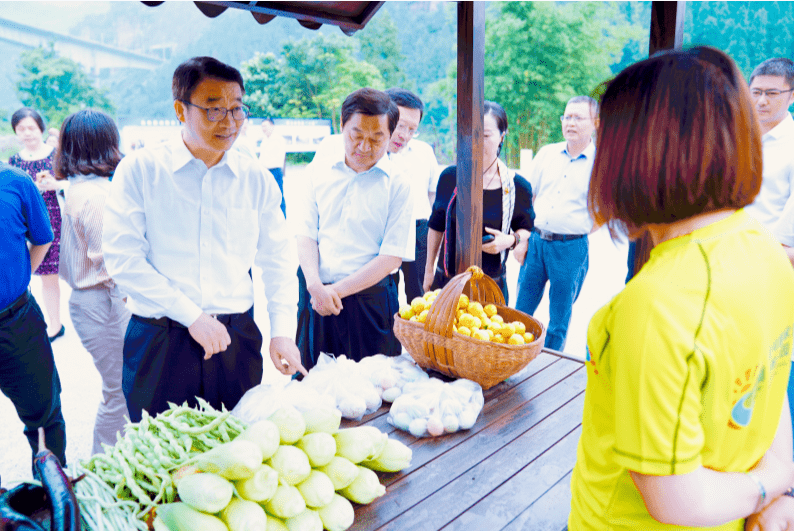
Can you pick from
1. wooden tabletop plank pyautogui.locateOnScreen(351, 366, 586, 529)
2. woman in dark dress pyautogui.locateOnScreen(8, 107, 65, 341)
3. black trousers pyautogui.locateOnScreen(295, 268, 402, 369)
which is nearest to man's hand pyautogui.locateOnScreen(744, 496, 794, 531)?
wooden tabletop plank pyautogui.locateOnScreen(351, 366, 586, 529)

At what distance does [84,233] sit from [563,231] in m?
2.83

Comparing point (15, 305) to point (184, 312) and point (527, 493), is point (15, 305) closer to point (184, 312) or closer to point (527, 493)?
point (184, 312)

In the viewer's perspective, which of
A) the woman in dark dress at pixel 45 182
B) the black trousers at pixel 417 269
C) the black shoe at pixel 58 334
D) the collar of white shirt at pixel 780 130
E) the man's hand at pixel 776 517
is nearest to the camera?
the man's hand at pixel 776 517

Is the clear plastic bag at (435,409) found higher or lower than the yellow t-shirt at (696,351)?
lower

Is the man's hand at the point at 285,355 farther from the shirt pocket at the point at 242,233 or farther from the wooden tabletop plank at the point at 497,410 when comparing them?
the wooden tabletop plank at the point at 497,410

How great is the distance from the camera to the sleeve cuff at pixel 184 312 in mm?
1622

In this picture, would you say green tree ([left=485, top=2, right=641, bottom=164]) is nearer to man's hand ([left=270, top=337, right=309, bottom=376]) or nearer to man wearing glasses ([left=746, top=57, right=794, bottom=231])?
man wearing glasses ([left=746, top=57, right=794, bottom=231])

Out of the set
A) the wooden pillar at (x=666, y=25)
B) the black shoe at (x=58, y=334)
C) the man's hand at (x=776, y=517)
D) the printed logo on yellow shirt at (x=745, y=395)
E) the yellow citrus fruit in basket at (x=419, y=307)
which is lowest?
the black shoe at (x=58, y=334)

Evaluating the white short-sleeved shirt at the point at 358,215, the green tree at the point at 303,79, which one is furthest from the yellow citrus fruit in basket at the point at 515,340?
the green tree at the point at 303,79

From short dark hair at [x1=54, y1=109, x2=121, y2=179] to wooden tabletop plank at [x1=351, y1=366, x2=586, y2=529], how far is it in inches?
85.4

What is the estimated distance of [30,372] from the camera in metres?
2.16

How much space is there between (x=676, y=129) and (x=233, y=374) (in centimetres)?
169

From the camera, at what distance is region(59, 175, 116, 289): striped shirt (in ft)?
8.11

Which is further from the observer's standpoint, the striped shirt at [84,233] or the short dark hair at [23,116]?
the short dark hair at [23,116]
